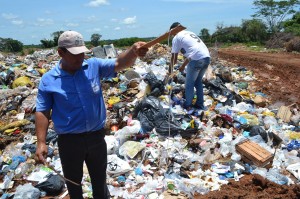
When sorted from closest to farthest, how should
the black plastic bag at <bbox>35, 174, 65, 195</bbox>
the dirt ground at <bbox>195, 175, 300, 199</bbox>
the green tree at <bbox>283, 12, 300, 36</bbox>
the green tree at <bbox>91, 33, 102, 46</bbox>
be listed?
the dirt ground at <bbox>195, 175, 300, 199</bbox> → the black plastic bag at <bbox>35, 174, 65, 195</bbox> → the green tree at <bbox>283, 12, 300, 36</bbox> → the green tree at <bbox>91, 33, 102, 46</bbox>

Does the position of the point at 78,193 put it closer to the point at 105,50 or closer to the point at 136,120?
the point at 136,120

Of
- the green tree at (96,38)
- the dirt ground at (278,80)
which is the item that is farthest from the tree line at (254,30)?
the dirt ground at (278,80)

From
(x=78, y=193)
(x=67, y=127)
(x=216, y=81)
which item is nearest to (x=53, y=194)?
(x=78, y=193)

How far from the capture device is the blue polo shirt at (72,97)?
2217 millimetres

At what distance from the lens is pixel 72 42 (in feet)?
7.01

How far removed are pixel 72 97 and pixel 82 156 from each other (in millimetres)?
496

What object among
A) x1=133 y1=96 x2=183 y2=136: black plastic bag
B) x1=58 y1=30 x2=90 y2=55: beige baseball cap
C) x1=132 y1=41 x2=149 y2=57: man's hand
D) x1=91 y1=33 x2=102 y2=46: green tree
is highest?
x1=91 y1=33 x2=102 y2=46: green tree

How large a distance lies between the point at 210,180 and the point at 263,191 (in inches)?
24.1

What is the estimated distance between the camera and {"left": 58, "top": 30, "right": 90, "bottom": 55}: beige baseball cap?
213 centimetres

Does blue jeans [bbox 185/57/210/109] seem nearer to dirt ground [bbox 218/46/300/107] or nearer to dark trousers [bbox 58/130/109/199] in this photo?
dirt ground [bbox 218/46/300/107]

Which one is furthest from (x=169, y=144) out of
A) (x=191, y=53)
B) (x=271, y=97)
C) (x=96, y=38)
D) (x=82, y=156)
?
(x=96, y=38)

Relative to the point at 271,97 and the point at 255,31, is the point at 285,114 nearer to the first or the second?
the point at 271,97

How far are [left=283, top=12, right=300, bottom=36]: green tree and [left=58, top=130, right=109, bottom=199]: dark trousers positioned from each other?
2051cm

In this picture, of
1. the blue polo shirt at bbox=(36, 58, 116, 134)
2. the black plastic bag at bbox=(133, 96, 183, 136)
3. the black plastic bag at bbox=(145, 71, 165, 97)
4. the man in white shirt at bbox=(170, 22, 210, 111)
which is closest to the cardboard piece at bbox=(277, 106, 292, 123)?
the man in white shirt at bbox=(170, 22, 210, 111)
